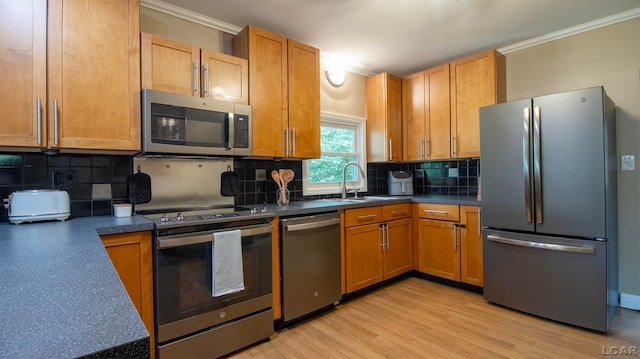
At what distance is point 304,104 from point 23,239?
6.98 ft

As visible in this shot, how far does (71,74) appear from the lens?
178 centimetres

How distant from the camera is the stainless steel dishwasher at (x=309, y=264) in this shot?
2340 millimetres

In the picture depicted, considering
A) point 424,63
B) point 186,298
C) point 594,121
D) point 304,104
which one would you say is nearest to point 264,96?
point 304,104

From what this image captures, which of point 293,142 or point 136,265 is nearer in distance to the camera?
point 136,265

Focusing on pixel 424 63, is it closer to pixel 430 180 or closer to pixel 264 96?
pixel 430 180

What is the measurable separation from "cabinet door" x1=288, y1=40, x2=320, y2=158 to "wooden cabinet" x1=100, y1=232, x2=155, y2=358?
1.37m

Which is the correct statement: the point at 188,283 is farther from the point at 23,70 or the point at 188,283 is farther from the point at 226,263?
the point at 23,70

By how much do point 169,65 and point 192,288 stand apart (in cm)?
150

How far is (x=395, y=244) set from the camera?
10.7 ft

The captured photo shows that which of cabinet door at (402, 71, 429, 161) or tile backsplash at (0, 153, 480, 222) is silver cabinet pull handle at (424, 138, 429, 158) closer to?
cabinet door at (402, 71, 429, 161)

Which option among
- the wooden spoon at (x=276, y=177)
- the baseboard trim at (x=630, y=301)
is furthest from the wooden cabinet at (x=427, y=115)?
the baseboard trim at (x=630, y=301)

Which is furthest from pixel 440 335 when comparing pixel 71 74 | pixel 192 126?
pixel 71 74

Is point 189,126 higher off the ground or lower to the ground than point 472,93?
lower

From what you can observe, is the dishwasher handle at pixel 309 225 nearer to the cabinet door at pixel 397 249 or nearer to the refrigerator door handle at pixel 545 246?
the cabinet door at pixel 397 249
